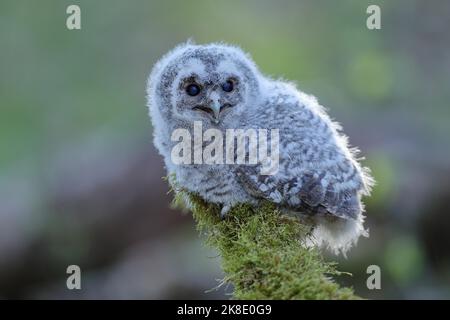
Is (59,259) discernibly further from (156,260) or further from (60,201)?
(156,260)

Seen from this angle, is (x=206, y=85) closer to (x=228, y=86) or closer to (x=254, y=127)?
(x=228, y=86)

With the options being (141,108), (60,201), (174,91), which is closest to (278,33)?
(141,108)

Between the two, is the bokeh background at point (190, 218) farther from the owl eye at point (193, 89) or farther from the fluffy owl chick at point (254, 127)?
the owl eye at point (193, 89)

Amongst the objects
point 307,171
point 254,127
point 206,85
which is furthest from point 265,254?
point 206,85

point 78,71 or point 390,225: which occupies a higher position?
point 78,71

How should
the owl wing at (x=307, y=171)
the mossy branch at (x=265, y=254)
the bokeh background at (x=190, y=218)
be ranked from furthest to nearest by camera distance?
the bokeh background at (x=190, y=218)
the owl wing at (x=307, y=171)
the mossy branch at (x=265, y=254)

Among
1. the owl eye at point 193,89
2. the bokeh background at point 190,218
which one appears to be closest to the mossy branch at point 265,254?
the owl eye at point 193,89

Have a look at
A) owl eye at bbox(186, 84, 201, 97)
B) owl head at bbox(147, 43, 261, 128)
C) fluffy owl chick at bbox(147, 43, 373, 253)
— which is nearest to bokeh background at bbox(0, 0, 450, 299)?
fluffy owl chick at bbox(147, 43, 373, 253)
